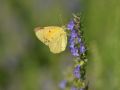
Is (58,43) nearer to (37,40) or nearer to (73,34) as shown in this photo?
(73,34)

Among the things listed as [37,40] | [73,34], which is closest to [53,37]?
[73,34]

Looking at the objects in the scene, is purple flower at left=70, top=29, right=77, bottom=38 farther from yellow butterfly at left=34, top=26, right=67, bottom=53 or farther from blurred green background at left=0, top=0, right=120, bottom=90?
blurred green background at left=0, top=0, right=120, bottom=90

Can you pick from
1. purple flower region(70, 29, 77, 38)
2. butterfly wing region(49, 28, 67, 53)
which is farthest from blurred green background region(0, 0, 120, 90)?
purple flower region(70, 29, 77, 38)

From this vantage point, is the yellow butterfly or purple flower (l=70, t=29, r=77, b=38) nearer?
purple flower (l=70, t=29, r=77, b=38)

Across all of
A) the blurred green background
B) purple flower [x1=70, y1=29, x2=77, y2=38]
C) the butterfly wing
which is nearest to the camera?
purple flower [x1=70, y1=29, x2=77, y2=38]

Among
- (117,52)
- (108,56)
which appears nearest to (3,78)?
(108,56)

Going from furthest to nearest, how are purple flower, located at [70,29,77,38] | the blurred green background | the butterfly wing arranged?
the blurred green background, the butterfly wing, purple flower, located at [70,29,77,38]
